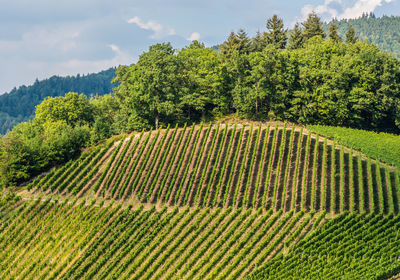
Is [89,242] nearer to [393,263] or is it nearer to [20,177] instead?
[20,177]

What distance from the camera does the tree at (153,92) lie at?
52.9 metres

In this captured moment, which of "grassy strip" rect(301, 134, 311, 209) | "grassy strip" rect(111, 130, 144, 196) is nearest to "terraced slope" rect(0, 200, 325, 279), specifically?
"grassy strip" rect(301, 134, 311, 209)

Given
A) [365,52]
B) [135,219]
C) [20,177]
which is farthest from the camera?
[365,52]

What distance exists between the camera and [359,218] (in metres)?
34.2

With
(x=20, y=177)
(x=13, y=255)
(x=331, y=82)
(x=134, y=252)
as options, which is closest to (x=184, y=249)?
(x=134, y=252)

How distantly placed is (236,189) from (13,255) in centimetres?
2208

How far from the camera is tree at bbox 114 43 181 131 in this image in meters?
52.9

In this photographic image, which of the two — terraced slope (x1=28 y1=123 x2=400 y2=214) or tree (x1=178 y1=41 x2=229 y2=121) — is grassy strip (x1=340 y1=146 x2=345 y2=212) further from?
tree (x1=178 y1=41 x2=229 y2=121)

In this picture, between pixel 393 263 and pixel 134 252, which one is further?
pixel 134 252

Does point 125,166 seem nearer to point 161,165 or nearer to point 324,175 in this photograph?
point 161,165

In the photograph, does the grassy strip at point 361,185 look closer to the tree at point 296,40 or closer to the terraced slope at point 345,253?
the terraced slope at point 345,253

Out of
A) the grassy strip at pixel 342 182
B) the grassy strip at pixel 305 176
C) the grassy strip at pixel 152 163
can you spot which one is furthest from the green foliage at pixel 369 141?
the grassy strip at pixel 152 163

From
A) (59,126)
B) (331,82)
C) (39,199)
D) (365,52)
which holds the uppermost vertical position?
(365,52)

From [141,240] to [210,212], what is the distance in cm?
734
